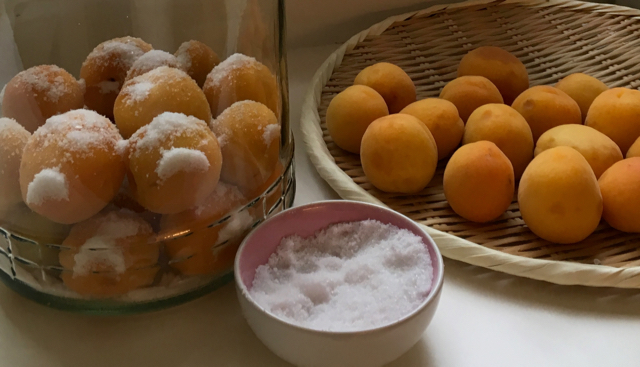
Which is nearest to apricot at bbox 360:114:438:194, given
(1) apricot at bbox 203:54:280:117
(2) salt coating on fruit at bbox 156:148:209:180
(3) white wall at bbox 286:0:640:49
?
(1) apricot at bbox 203:54:280:117

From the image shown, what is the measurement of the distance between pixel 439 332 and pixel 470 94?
0.93 feet

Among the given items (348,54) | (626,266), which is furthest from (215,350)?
(348,54)

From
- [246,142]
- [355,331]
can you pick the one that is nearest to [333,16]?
[246,142]

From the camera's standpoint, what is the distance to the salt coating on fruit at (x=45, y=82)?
1.27 feet

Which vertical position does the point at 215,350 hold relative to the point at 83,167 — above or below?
below

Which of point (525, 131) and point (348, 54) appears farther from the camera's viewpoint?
point (348, 54)

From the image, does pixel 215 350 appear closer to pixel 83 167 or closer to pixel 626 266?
pixel 83 167

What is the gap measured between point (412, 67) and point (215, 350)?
1.48 feet

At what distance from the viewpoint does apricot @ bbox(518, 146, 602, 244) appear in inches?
16.7

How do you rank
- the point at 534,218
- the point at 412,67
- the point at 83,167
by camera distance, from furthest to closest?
Answer: the point at 412,67, the point at 534,218, the point at 83,167

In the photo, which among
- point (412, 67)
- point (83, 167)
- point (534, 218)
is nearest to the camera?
point (83, 167)

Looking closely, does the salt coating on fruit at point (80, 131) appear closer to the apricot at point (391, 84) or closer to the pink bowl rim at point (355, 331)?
the pink bowl rim at point (355, 331)

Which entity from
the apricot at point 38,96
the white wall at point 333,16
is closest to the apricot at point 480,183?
the apricot at point 38,96

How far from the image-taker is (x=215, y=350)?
36 cm
